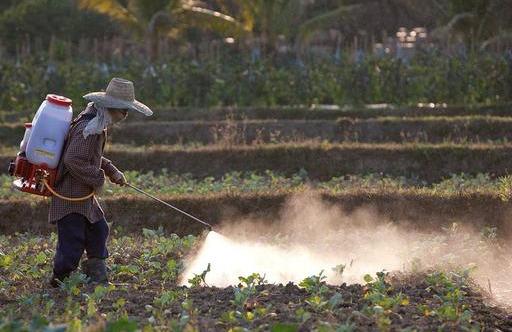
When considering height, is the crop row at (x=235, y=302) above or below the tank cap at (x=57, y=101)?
below

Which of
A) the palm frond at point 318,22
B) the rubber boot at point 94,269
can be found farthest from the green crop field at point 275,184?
the palm frond at point 318,22

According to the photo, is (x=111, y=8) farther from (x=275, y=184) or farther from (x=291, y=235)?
(x=291, y=235)

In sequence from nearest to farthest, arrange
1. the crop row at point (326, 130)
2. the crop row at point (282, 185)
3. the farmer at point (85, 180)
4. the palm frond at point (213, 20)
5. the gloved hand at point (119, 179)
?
the farmer at point (85, 180), the gloved hand at point (119, 179), the crop row at point (282, 185), the crop row at point (326, 130), the palm frond at point (213, 20)

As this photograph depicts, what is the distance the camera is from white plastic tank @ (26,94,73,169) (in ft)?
25.8

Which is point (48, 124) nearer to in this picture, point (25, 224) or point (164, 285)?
point (164, 285)

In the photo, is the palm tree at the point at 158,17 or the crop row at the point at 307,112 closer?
the crop row at the point at 307,112

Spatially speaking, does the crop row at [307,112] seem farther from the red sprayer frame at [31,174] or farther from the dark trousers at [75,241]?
the red sprayer frame at [31,174]

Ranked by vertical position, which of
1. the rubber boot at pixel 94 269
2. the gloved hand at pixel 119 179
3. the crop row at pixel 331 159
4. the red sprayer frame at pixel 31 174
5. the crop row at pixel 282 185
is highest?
the red sprayer frame at pixel 31 174

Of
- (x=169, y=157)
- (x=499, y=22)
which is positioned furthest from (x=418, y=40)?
(x=169, y=157)

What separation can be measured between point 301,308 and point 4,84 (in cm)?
2228

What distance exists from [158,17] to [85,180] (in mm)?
23912

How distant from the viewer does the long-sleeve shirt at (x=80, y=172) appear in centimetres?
808

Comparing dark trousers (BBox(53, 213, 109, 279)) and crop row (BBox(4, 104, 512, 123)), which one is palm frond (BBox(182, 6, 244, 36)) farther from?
dark trousers (BBox(53, 213, 109, 279))

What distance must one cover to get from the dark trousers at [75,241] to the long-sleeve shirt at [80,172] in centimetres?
7
